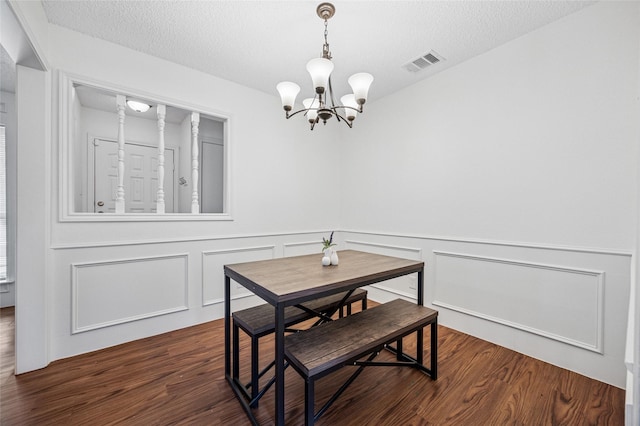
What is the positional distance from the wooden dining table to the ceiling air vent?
194cm

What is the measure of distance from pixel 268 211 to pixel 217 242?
0.72 m

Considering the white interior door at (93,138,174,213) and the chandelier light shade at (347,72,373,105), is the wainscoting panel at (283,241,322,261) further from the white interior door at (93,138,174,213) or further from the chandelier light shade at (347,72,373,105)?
the white interior door at (93,138,174,213)

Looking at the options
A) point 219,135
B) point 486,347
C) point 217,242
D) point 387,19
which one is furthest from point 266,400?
point 219,135

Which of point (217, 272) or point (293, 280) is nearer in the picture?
point (293, 280)

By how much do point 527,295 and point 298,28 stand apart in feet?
9.55

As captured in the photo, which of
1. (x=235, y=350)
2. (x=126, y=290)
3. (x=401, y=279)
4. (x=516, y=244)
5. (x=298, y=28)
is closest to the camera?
(x=235, y=350)

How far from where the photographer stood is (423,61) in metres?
2.60

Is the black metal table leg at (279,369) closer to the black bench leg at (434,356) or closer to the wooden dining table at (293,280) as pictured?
the wooden dining table at (293,280)

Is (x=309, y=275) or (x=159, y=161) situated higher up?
(x=159, y=161)

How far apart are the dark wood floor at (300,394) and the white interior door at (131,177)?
2226 mm

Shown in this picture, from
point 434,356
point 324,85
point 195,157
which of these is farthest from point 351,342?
point 195,157

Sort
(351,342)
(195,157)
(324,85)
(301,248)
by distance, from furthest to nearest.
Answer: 1. (301,248)
2. (195,157)
3. (324,85)
4. (351,342)

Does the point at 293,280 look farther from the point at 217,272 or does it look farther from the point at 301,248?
the point at 301,248

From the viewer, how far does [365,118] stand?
3.63 metres
